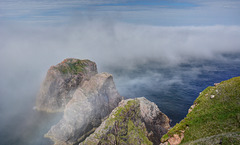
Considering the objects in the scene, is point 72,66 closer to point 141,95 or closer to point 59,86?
point 59,86

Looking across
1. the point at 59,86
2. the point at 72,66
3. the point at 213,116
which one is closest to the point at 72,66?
the point at 72,66

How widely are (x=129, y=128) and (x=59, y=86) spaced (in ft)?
173

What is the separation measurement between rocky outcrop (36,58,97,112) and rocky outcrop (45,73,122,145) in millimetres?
15522

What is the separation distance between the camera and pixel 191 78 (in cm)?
16812

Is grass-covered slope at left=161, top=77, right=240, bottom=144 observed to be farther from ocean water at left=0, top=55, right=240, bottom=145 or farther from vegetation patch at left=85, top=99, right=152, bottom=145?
ocean water at left=0, top=55, right=240, bottom=145

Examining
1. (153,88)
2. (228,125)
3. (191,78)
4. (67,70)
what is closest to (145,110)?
(228,125)

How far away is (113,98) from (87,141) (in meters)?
38.2

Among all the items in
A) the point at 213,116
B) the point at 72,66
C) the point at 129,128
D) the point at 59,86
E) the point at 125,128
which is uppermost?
the point at 213,116

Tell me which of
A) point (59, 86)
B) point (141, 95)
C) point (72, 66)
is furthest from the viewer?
point (141, 95)

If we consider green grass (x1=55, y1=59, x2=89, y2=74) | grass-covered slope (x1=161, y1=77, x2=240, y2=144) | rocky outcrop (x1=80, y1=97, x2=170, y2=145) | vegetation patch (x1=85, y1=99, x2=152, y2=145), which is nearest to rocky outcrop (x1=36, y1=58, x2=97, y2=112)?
green grass (x1=55, y1=59, x2=89, y2=74)

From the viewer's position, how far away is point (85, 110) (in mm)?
67938

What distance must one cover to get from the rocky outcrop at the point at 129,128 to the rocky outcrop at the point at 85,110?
68.2ft

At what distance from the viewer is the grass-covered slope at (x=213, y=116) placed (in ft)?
106

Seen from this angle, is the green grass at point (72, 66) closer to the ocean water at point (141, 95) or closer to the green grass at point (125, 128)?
the ocean water at point (141, 95)
